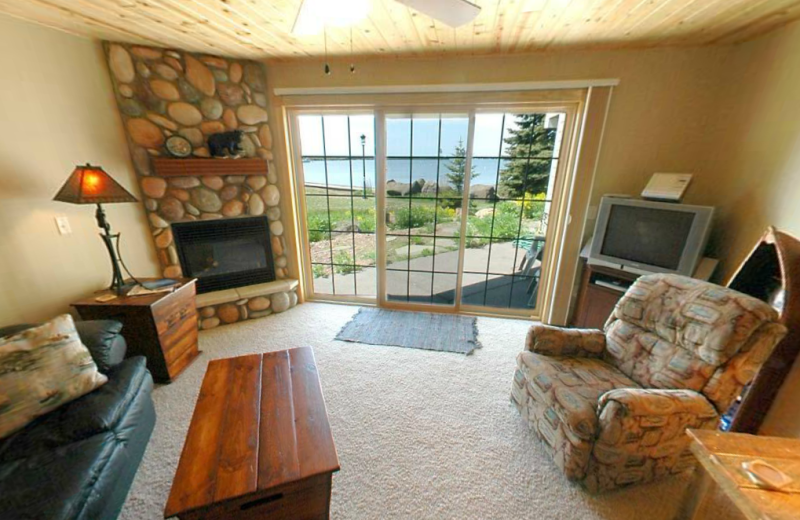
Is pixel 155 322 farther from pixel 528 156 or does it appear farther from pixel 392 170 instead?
pixel 528 156

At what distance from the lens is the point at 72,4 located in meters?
1.58

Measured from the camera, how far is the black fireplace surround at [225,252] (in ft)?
9.02

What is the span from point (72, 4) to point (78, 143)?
872 millimetres

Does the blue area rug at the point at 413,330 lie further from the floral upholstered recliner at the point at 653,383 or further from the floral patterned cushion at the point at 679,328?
the floral patterned cushion at the point at 679,328

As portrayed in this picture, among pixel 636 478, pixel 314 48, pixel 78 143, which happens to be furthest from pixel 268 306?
pixel 636 478

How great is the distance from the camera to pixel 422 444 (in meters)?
1.65

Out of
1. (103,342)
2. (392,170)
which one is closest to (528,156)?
(392,170)

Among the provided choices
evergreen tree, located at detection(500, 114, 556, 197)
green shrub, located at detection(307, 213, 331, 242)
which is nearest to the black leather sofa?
green shrub, located at detection(307, 213, 331, 242)

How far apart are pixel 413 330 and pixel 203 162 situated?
97.3 inches

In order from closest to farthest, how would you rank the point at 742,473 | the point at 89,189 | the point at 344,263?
the point at 742,473 < the point at 89,189 < the point at 344,263

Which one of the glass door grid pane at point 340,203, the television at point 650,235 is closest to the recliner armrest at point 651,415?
the television at point 650,235

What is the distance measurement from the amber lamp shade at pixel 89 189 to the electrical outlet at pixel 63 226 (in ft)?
1.05

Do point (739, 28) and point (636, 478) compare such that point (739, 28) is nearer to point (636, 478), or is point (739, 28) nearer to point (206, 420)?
point (636, 478)

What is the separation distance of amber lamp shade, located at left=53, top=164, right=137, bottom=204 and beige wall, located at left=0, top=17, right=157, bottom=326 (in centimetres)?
28
